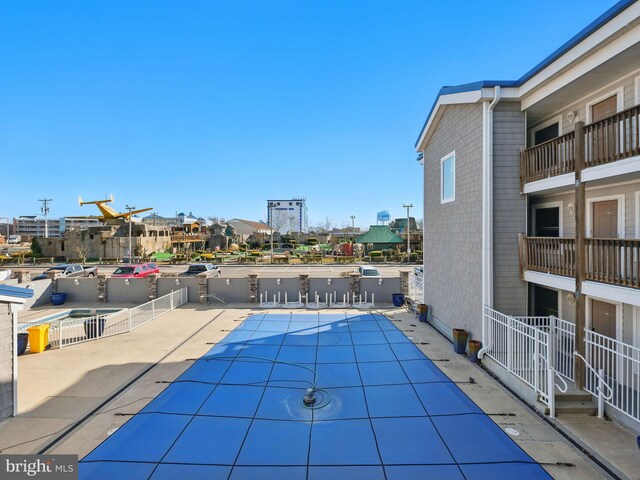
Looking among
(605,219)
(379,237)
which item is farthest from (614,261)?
(379,237)

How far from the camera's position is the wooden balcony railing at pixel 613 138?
20.1 feet

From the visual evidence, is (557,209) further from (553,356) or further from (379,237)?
(379,237)

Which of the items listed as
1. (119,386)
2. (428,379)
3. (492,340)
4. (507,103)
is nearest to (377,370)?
(428,379)

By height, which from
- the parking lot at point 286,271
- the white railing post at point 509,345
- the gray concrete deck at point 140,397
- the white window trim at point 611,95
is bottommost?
the gray concrete deck at point 140,397

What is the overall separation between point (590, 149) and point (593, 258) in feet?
7.65

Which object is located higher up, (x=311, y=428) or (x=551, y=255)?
(x=551, y=255)

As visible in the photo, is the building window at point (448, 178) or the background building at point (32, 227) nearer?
the building window at point (448, 178)

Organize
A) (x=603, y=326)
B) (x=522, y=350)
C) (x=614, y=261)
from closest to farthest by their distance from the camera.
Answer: (x=614, y=261) < (x=522, y=350) < (x=603, y=326)

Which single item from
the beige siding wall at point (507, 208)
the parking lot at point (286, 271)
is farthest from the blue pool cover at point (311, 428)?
the parking lot at point (286, 271)

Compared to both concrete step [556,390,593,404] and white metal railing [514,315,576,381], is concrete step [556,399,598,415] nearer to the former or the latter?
concrete step [556,390,593,404]

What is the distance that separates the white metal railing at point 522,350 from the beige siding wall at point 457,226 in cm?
69

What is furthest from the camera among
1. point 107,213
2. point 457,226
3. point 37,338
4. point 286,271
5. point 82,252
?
point 107,213

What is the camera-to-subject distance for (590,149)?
709 centimetres

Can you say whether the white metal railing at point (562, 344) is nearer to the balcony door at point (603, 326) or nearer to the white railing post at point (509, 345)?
the balcony door at point (603, 326)
